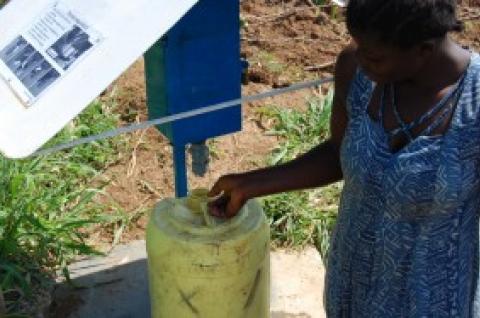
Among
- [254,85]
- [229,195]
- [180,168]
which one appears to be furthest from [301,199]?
[229,195]

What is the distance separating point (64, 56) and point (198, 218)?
586 mm

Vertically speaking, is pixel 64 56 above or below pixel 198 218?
above

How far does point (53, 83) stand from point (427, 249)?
97 cm

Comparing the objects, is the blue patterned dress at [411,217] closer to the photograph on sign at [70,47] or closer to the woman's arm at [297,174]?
the woman's arm at [297,174]

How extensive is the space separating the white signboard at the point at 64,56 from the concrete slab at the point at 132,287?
125 centimetres

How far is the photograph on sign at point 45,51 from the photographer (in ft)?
6.66

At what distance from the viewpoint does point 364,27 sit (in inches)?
66.5

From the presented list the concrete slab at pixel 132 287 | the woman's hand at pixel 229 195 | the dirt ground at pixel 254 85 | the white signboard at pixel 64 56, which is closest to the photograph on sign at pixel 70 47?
the white signboard at pixel 64 56

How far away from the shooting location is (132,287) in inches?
126

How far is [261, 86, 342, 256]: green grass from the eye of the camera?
3434 mm

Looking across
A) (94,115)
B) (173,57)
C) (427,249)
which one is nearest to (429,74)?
(427,249)

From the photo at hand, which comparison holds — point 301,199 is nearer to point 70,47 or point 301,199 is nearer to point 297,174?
point 297,174

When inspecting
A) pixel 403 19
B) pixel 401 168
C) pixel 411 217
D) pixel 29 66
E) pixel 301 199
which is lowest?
pixel 301 199

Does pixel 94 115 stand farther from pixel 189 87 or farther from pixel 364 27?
pixel 364 27
